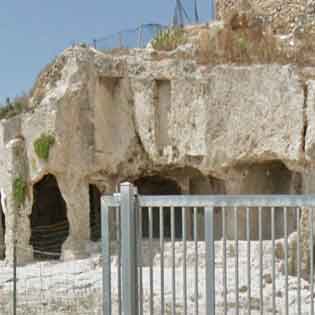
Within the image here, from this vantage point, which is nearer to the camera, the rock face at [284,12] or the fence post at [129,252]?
the fence post at [129,252]

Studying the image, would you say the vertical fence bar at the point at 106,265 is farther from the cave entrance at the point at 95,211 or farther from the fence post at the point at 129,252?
the cave entrance at the point at 95,211

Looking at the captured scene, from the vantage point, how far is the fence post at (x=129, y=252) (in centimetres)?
467

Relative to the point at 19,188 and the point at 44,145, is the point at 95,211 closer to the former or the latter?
the point at 19,188

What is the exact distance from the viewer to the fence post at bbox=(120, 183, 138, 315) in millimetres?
4672

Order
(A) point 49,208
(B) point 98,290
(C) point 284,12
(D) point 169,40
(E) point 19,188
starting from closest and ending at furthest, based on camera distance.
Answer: (B) point 98,290 → (E) point 19,188 → (D) point 169,40 → (C) point 284,12 → (A) point 49,208

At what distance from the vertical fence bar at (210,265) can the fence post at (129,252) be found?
61 cm

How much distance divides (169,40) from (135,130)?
337 cm

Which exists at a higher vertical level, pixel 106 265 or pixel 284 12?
pixel 284 12

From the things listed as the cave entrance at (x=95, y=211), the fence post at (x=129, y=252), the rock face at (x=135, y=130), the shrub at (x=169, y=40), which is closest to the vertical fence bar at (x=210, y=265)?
the fence post at (x=129, y=252)

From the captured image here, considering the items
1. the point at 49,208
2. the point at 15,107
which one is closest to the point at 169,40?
the point at 15,107

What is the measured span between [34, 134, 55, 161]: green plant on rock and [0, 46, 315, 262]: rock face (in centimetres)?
9

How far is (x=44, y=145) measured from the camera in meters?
15.1

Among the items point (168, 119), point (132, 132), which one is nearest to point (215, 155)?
point (168, 119)

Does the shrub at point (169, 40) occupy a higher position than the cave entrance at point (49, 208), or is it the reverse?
the shrub at point (169, 40)
